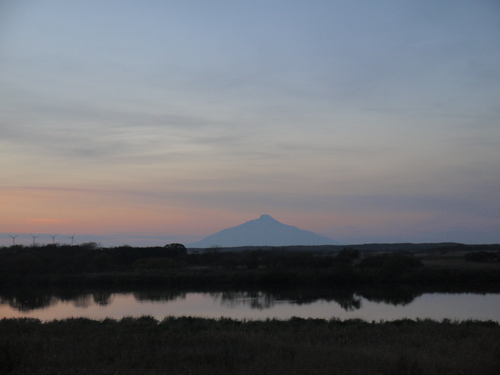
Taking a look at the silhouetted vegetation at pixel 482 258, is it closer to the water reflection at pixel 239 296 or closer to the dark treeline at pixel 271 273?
the dark treeline at pixel 271 273

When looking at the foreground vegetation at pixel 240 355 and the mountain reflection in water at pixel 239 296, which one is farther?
the mountain reflection in water at pixel 239 296

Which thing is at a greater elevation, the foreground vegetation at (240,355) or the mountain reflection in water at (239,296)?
the foreground vegetation at (240,355)

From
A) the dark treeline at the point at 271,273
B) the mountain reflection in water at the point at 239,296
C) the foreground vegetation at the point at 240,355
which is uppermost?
the foreground vegetation at the point at 240,355

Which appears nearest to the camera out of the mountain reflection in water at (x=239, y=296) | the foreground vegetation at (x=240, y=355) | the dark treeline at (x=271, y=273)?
the foreground vegetation at (x=240, y=355)

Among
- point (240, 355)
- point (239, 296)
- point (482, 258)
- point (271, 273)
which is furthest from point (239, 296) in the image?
point (482, 258)

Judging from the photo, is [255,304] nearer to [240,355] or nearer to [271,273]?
[271,273]

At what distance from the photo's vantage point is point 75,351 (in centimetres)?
768

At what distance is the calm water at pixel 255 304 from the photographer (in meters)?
20.6

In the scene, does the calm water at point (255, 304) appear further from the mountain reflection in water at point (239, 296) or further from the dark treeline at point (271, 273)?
the dark treeline at point (271, 273)

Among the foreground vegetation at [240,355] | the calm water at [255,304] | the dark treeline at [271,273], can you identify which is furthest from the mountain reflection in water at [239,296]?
the foreground vegetation at [240,355]

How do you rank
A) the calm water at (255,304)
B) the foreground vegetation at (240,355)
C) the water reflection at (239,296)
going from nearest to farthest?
1. the foreground vegetation at (240,355)
2. the calm water at (255,304)
3. the water reflection at (239,296)

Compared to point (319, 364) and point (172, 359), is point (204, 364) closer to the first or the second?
point (172, 359)

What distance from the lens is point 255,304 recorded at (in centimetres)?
2541

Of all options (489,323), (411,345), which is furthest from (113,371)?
(489,323)
